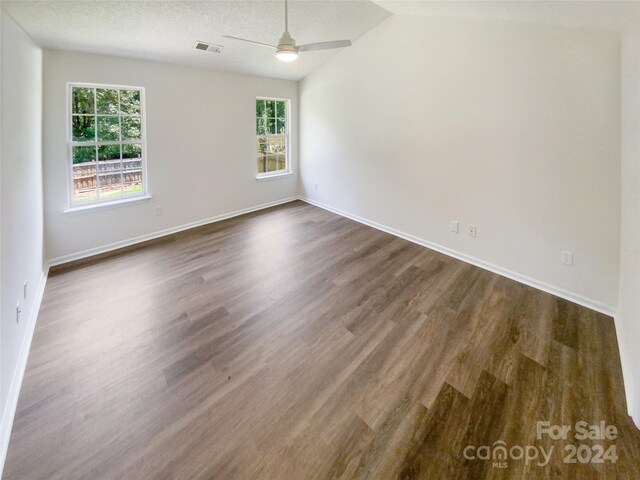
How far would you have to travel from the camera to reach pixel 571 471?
5.03ft

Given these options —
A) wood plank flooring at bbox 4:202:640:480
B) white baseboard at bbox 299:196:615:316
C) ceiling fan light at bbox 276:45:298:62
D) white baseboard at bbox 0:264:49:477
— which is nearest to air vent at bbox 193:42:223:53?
ceiling fan light at bbox 276:45:298:62

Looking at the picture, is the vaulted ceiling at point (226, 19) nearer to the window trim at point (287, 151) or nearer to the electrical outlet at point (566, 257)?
the window trim at point (287, 151)

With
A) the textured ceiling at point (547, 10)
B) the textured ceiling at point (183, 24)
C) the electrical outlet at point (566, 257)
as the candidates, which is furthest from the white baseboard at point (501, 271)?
the textured ceiling at point (183, 24)

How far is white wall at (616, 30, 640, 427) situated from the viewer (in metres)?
1.94

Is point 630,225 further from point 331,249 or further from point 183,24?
point 183,24

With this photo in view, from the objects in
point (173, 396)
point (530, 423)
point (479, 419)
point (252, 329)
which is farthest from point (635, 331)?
point (173, 396)

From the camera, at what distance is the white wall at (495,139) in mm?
2766

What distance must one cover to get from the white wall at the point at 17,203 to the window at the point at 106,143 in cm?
61

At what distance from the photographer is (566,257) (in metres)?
3.08

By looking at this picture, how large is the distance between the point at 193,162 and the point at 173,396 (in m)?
3.85

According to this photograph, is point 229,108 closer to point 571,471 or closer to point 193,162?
point 193,162

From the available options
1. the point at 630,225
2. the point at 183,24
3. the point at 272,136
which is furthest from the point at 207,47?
the point at 630,225

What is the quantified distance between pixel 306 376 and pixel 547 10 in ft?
10.7

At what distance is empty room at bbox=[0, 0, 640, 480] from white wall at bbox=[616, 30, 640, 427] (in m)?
0.04
